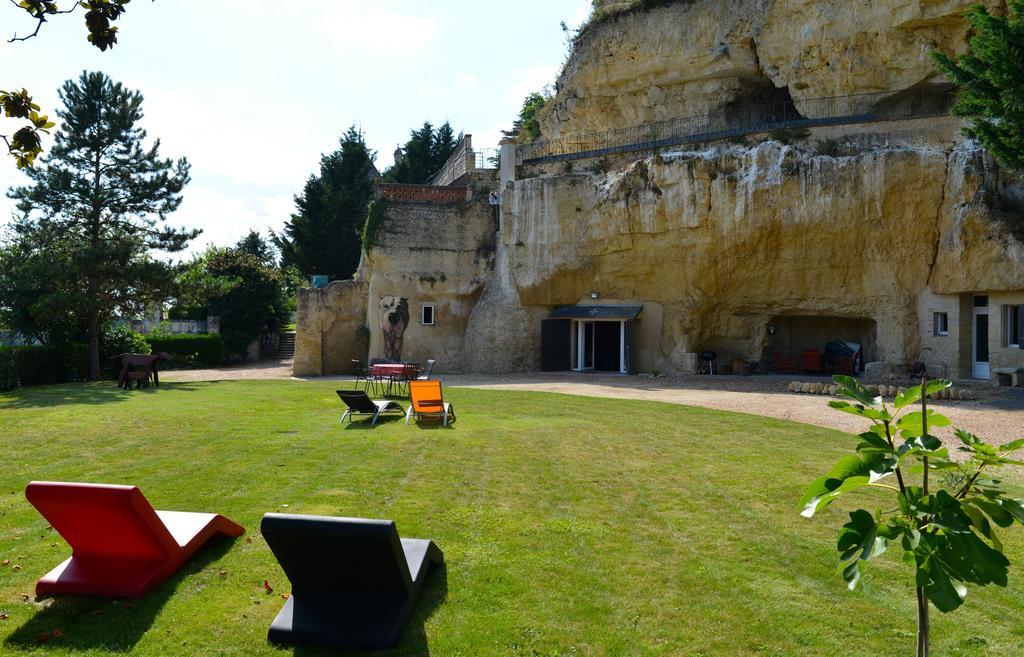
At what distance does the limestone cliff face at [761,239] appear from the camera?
21.2 meters

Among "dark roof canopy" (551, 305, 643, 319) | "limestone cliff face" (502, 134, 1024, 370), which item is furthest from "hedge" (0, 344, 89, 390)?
"dark roof canopy" (551, 305, 643, 319)

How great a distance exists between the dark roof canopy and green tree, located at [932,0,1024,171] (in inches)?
481

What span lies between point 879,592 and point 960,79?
1477 cm

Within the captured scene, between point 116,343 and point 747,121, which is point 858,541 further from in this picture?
point 747,121

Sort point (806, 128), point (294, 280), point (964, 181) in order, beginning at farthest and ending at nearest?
point (294, 280)
point (806, 128)
point (964, 181)

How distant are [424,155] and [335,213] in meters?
10.7

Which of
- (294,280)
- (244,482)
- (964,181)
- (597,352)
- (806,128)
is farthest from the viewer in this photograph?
(294,280)

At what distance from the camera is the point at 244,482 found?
7809mm

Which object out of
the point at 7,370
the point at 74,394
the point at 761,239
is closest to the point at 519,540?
the point at 74,394

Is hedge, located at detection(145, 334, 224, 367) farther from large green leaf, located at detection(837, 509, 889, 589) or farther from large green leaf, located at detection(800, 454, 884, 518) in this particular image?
large green leaf, located at detection(837, 509, 889, 589)

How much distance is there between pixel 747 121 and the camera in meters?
29.0

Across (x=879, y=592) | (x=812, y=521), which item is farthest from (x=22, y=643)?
(x=812, y=521)

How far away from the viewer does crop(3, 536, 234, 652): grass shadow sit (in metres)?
4.29

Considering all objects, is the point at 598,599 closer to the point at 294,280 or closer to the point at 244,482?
the point at 244,482
